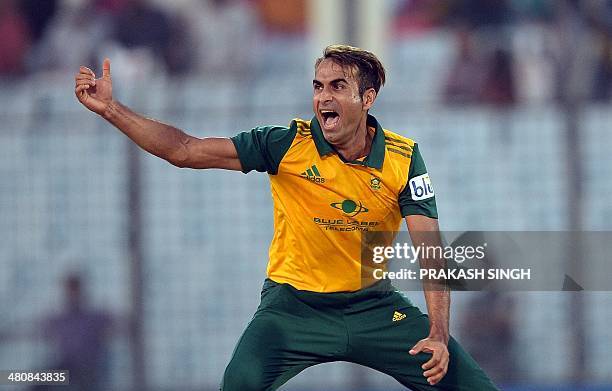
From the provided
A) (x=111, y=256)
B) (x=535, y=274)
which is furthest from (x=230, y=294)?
(x=535, y=274)

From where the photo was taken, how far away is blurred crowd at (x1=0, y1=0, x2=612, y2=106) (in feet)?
39.3

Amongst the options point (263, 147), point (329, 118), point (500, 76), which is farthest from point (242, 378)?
point (500, 76)

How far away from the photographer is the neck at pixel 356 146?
6.86 meters

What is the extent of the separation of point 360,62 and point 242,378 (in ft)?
6.01

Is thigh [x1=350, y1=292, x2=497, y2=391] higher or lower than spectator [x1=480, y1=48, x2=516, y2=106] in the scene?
lower

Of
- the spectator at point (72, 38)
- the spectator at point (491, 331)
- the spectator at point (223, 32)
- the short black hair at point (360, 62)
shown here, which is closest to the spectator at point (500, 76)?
the spectator at point (491, 331)

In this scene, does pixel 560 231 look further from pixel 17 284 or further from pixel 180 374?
pixel 17 284

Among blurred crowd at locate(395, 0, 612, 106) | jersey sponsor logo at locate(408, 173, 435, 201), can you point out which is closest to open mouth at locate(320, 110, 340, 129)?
jersey sponsor logo at locate(408, 173, 435, 201)

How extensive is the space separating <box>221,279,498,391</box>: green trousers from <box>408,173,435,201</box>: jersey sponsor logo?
58 centimetres

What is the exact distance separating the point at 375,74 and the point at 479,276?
3.15m

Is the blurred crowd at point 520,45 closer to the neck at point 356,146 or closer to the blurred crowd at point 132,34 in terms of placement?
the blurred crowd at point 132,34

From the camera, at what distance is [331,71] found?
22.0 feet

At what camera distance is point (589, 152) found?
11.2 meters

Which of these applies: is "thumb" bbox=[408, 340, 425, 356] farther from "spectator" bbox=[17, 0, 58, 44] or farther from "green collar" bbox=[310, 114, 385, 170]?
"spectator" bbox=[17, 0, 58, 44]
